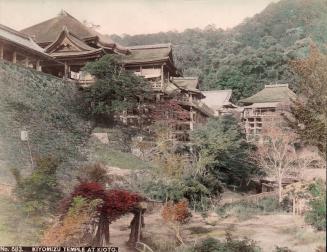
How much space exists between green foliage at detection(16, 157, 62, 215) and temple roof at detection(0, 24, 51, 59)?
1.97 metres

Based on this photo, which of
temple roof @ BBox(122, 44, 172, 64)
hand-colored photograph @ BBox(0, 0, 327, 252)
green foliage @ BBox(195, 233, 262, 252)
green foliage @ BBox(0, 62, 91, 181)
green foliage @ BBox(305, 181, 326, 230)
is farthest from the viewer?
temple roof @ BBox(122, 44, 172, 64)

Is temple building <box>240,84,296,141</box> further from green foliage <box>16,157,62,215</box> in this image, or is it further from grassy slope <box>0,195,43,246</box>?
grassy slope <box>0,195,43,246</box>

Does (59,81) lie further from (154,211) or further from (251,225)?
(251,225)

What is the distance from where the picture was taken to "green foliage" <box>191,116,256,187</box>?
5.71 metres

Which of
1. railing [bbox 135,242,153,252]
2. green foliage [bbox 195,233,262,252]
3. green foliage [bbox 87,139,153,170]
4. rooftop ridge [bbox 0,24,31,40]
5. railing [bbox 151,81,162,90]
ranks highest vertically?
rooftop ridge [bbox 0,24,31,40]

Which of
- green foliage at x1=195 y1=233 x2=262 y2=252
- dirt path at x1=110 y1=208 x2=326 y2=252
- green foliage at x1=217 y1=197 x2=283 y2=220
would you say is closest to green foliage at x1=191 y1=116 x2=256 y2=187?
green foliage at x1=217 y1=197 x2=283 y2=220

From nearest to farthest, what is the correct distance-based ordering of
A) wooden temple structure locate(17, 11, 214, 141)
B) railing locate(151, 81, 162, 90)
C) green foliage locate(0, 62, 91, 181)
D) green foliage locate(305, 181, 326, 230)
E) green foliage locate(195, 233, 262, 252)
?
green foliage locate(305, 181, 326, 230)
green foliage locate(195, 233, 262, 252)
green foliage locate(0, 62, 91, 181)
wooden temple structure locate(17, 11, 214, 141)
railing locate(151, 81, 162, 90)

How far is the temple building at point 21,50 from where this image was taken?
6.09 metres

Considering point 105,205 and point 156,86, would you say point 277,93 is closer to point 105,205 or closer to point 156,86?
point 156,86

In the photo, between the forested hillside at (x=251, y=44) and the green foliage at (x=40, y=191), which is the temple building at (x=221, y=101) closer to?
the forested hillside at (x=251, y=44)

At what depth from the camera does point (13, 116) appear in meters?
5.80

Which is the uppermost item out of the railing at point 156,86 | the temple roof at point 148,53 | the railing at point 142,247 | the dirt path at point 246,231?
the temple roof at point 148,53

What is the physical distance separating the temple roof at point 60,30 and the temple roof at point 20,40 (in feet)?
0.30

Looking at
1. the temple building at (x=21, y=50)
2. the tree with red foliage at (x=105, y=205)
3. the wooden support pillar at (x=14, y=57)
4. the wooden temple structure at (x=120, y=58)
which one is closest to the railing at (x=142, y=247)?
the tree with red foliage at (x=105, y=205)
